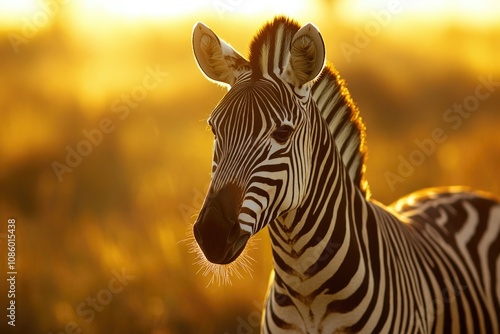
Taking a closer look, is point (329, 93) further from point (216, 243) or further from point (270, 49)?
point (216, 243)

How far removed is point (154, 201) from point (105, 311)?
2.20 meters

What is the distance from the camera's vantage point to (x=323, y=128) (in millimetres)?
3496

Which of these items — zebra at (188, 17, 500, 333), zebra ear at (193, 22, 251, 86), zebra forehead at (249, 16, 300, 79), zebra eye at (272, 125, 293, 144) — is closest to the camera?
zebra at (188, 17, 500, 333)

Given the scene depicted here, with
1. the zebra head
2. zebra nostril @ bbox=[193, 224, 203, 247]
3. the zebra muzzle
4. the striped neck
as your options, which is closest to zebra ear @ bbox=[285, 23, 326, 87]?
the zebra head

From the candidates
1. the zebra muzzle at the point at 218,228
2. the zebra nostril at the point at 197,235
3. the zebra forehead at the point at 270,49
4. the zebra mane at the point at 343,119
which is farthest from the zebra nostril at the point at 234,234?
the zebra mane at the point at 343,119

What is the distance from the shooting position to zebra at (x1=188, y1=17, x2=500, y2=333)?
3.07 metres

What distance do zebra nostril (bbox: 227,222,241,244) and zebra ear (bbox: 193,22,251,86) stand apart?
0.85m

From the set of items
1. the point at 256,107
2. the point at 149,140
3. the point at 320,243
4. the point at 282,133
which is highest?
the point at 149,140

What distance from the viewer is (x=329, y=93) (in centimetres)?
375

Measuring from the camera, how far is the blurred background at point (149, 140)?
6.60 m

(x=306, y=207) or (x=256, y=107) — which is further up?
(x=256, y=107)

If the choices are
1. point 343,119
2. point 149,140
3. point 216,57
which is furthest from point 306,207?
point 149,140

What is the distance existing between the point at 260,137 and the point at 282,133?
116 mm

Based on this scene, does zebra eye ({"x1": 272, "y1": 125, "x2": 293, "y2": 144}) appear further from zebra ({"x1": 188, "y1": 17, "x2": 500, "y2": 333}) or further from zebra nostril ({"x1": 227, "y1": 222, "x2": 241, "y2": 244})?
zebra nostril ({"x1": 227, "y1": 222, "x2": 241, "y2": 244})
